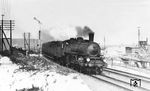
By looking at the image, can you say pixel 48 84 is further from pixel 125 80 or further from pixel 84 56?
pixel 84 56

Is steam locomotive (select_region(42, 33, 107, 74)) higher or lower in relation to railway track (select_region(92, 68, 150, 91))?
higher

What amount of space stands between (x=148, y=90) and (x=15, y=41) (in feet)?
538

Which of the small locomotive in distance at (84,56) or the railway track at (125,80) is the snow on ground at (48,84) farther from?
the small locomotive in distance at (84,56)

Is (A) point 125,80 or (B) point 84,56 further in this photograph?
(B) point 84,56

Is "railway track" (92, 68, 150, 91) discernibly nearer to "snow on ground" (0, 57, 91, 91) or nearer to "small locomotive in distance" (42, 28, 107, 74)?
"small locomotive in distance" (42, 28, 107, 74)

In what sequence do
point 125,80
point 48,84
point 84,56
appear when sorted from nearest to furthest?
point 48,84
point 125,80
point 84,56

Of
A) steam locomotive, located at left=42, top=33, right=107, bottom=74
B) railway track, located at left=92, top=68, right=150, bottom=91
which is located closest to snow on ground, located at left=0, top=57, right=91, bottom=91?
railway track, located at left=92, top=68, right=150, bottom=91

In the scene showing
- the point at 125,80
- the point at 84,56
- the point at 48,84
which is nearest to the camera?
the point at 48,84

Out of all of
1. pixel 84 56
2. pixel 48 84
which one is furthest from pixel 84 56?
pixel 48 84

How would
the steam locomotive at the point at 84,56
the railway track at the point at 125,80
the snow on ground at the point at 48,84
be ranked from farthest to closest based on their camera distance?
1. the steam locomotive at the point at 84,56
2. the snow on ground at the point at 48,84
3. the railway track at the point at 125,80

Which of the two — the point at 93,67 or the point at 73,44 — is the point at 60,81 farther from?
the point at 73,44

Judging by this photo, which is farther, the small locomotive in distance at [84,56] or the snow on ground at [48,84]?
the small locomotive in distance at [84,56]

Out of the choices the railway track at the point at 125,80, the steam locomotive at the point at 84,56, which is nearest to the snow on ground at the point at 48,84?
the railway track at the point at 125,80

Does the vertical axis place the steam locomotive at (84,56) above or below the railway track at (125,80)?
above
